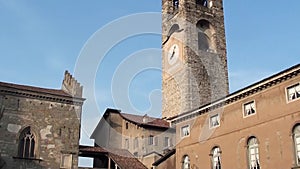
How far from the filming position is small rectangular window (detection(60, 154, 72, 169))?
101 ft

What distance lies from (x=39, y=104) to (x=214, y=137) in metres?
14.0

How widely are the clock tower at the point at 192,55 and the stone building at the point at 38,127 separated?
17.2 metres

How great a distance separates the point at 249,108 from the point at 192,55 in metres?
23.8

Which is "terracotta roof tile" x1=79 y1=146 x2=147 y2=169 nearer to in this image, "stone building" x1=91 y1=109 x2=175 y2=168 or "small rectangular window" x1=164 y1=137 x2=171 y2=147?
"stone building" x1=91 y1=109 x2=175 y2=168

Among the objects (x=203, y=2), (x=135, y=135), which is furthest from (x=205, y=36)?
(x=135, y=135)

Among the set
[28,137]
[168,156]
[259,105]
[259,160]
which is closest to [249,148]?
[259,160]

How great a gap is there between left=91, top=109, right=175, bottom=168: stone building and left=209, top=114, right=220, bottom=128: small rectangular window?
9.50m

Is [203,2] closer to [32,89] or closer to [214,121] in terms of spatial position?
[214,121]

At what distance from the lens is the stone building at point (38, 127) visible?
97.0ft

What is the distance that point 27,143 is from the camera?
99.5 ft

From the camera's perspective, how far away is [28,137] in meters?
30.5

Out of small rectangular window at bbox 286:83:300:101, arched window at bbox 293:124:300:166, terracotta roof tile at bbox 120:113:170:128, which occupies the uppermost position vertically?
terracotta roof tile at bbox 120:113:170:128

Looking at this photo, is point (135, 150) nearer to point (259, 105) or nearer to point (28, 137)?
point (28, 137)

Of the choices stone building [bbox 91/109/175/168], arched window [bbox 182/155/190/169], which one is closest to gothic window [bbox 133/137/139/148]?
stone building [bbox 91/109/175/168]
